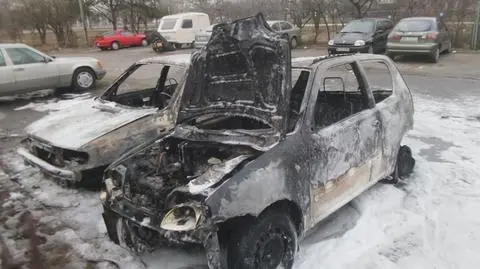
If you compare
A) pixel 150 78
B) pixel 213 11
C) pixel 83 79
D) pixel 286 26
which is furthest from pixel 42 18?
pixel 150 78

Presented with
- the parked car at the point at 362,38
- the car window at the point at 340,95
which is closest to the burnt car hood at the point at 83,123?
the car window at the point at 340,95

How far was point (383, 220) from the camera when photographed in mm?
4246

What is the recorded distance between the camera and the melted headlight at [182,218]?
296 centimetres

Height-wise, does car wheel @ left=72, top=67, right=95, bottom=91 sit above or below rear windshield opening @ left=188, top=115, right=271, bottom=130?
below

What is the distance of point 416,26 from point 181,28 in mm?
14686

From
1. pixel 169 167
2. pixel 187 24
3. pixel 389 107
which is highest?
pixel 187 24

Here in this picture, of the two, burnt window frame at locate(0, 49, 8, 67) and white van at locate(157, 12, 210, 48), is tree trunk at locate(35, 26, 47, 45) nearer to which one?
white van at locate(157, 12, 210, 48)

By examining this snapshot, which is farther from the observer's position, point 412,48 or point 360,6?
point 360,6

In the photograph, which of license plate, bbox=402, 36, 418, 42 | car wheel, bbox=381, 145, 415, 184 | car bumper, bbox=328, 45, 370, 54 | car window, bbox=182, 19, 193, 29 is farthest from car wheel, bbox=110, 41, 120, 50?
car wheel, bbox=381, 145, 415, 184

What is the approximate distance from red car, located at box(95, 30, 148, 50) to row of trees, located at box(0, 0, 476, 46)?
14.9 feet

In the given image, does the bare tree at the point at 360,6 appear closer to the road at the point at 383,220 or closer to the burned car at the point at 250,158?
the road at the point at 383,220

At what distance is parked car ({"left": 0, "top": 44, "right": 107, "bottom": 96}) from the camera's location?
1097 centimetres

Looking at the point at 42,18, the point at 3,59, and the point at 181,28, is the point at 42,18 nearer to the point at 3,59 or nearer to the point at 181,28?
the point at 181,28

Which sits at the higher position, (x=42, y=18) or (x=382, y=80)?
(x=42, y=18)
